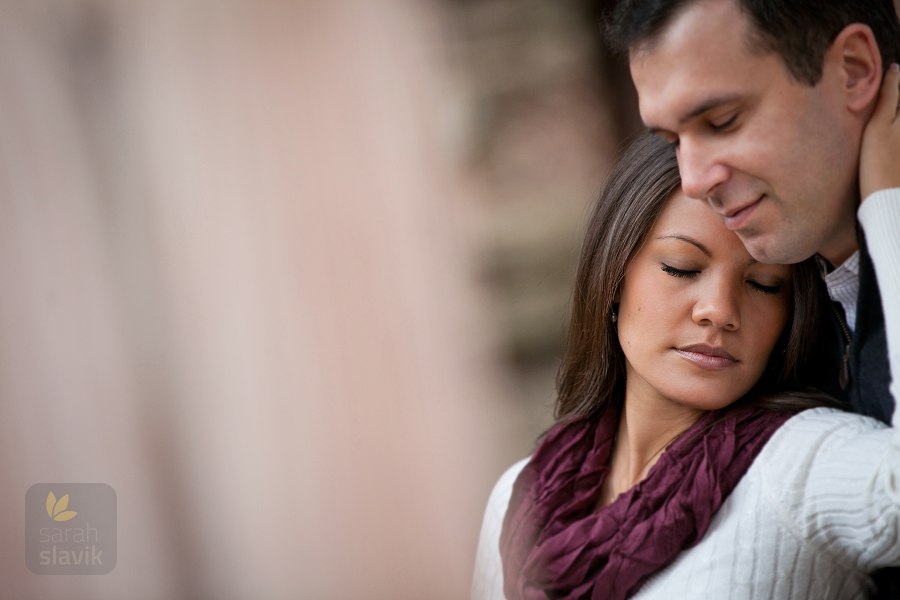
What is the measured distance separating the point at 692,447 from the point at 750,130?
0.35 meters

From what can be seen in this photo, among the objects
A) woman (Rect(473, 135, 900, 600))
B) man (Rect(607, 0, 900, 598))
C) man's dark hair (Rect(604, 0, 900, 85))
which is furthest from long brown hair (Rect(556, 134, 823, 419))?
man's dark hair (Rect(604, 0, 900, 85))

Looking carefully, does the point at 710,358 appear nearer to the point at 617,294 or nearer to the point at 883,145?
the point at 617,294

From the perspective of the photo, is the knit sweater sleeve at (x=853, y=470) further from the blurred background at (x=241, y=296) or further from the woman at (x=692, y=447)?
the blurred background at (x=241, y=296)

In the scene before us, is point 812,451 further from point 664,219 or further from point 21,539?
point 21,539

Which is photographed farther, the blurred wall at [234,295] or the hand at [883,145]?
the blurred wall at [234,295]

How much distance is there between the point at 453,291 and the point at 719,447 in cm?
34

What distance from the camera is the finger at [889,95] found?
27.9 inches

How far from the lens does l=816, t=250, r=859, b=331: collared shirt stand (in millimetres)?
767

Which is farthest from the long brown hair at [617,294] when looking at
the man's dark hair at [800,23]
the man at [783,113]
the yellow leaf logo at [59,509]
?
the yellow leaf logo at [59,509]

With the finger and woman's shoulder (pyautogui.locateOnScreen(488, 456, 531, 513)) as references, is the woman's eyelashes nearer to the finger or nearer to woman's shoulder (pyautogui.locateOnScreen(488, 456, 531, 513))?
the finger

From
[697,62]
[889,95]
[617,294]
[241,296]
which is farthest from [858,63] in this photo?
[241,296]

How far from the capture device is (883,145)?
0.70 metres

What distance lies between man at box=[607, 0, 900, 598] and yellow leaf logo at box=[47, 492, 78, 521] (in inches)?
31.6

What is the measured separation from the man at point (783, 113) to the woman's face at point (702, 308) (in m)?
0.10
